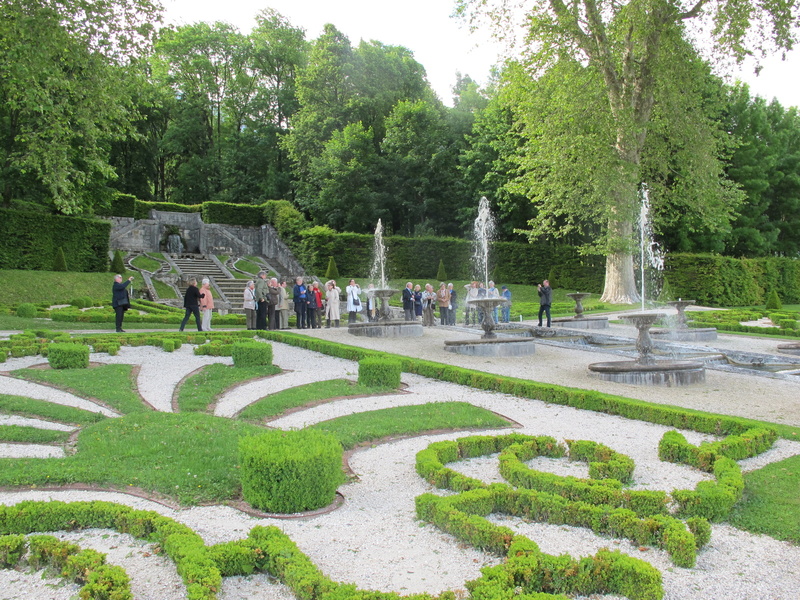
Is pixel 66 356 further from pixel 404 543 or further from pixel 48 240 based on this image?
pixel 48 240

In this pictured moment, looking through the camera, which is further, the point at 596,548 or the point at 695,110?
the point at 695,110

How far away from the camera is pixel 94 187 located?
27.4 m

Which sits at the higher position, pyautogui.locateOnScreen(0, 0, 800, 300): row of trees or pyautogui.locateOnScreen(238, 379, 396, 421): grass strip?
pyautogui.locateOnScreen(0, 0, 800, 300): row of trees

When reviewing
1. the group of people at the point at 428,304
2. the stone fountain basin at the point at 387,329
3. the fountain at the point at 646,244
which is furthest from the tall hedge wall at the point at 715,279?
the stone fountain basin at the point at 387,329

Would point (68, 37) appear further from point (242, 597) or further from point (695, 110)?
point (695, 110)

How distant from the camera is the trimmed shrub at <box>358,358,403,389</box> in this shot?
8992mm

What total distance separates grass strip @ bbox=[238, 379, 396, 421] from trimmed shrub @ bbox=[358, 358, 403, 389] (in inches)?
4.8

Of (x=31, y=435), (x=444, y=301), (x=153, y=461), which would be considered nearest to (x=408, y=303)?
(x=444, y=301)

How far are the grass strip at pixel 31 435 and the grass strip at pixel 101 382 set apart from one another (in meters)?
1.12

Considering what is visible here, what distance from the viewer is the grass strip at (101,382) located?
760 centimetres

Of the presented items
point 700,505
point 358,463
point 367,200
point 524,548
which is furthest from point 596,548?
point 367,200

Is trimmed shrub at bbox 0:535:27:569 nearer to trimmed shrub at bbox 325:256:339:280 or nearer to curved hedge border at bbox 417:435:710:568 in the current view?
curved hedge border at bbox 417:435:710:568

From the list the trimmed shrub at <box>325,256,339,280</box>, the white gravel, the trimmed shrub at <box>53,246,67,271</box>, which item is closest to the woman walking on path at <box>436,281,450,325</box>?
the trimmed shrub at <box>325,256,339,280</box>

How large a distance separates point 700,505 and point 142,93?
16.7 meters
